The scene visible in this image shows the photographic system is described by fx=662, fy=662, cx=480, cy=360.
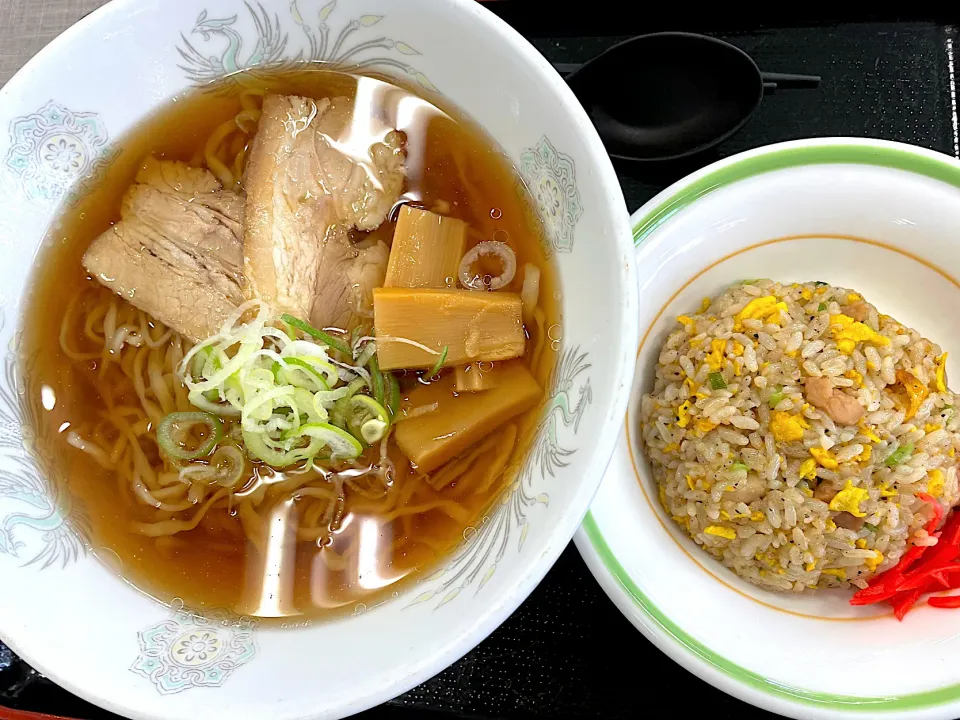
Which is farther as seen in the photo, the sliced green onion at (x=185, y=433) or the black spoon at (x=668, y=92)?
the black spoon at (x=668, y=92)

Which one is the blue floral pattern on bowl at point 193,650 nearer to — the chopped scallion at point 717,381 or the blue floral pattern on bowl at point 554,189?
the blue floral pattern on bowl at point 554,189

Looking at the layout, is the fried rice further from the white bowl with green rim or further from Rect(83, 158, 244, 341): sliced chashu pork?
Rect(83, 158, 244, 341): sliced chashu pork

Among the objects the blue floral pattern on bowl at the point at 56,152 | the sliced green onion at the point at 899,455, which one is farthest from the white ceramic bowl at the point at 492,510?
the sliced green onion at the point at 899,455

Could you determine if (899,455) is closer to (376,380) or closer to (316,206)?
(376,380)

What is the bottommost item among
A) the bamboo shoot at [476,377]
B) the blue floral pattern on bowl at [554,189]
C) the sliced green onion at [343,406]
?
the bamboo shoot at [476,377]

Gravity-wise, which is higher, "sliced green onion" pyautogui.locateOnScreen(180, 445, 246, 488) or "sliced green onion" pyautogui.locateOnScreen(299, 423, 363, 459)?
"sliced green onion" pyautogui.locateOnScreen(299, 423, 363, 459)

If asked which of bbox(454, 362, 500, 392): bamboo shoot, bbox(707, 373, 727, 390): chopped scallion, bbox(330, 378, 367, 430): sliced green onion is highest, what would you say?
bbox(330, 378, 367, 430): sliced green onion

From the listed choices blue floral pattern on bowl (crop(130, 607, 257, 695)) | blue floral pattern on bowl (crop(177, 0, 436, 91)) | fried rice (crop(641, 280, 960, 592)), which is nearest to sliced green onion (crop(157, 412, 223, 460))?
blue floral pattern on bowl (crop(130, 607, 257, 695))

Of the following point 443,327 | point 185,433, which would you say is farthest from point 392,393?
point 185,433
